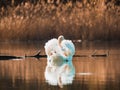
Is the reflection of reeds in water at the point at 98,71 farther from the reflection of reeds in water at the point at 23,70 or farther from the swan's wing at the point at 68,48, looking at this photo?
the reflection of reeds in water at the point at 23,70

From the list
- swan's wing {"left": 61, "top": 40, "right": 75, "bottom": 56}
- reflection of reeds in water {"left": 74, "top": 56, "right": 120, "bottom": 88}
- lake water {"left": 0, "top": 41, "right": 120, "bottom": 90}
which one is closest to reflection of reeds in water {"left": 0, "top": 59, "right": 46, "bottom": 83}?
lake water {"left": 0, "top": 41, "right": 120, "bottom": 90}

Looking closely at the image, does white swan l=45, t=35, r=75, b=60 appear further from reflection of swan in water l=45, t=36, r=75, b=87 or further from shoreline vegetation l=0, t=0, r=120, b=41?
shoreline vegetation l=0, t=0, r=120, b=41

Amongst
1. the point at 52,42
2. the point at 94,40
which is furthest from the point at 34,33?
the point at 52,42

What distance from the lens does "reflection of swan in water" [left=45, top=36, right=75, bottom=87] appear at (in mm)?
17375

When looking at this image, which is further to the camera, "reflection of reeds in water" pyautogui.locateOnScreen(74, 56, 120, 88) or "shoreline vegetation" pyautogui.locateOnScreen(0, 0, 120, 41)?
"shoreline vegetation" pyautogui.locateOnScreen(0, 0, 120, 41)

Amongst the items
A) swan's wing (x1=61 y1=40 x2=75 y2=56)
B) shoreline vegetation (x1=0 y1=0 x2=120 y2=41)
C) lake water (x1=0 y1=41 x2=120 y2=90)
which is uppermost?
shoreline vegetation (x1=0 y1=0 x2=120 y2=41)

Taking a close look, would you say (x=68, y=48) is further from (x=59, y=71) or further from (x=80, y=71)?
(x=80, y=71)

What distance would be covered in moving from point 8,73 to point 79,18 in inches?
494

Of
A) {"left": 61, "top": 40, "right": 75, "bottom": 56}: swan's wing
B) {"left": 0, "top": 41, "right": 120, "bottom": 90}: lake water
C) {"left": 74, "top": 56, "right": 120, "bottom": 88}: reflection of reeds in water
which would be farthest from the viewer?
{"left": 61, "top": 40, "right": 75, "bottom": 56}: swan's wing

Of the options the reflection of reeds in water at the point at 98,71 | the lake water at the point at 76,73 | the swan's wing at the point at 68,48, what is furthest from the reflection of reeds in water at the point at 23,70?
the reflection of reeds in water at the point at 98,71

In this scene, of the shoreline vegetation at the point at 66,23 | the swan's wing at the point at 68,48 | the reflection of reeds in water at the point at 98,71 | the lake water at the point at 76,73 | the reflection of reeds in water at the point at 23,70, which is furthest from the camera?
the shoreline vegetation at the point at 66,23

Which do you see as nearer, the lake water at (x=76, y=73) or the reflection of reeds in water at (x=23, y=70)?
the lake water at (x=76, y=73)

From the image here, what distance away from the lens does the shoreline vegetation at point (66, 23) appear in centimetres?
2975

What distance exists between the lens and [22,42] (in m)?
31.6
